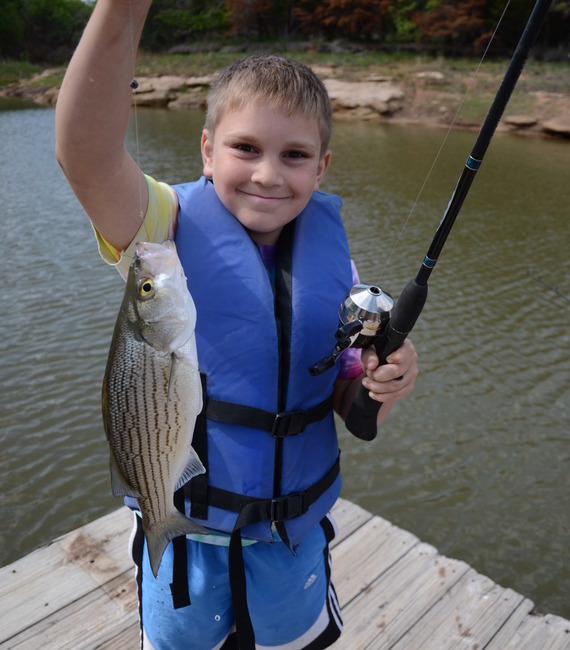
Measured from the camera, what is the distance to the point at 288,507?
195 cm

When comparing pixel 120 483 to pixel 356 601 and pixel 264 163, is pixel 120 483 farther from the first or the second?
pixel 356 601

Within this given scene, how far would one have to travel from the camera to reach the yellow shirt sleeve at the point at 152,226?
166 cm

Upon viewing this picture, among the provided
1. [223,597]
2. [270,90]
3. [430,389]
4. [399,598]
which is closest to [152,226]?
[270,90]

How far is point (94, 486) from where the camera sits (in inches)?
194

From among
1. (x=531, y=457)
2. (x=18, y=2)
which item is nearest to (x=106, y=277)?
(x=531, y=457)

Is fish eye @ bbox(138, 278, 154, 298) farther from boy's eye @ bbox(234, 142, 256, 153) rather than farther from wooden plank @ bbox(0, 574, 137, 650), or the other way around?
wooden plank @ bbox(0, 574, 137, 650)

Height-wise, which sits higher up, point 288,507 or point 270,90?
point 270,90

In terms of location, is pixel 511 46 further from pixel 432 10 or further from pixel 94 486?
pixel 94 486

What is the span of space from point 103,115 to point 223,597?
1.49 meters

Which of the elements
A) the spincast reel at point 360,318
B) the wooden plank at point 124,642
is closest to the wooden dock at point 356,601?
the wooden plank at point 124,642

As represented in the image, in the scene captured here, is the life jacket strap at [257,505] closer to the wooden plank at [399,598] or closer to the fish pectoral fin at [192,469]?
the fish pectoral fin at [192,469]

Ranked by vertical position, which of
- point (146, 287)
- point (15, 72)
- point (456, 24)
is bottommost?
point (15, 72)

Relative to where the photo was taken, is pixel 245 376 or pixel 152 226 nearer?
pixel 152 226

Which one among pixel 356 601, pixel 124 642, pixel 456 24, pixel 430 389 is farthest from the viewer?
pixel 456 24
